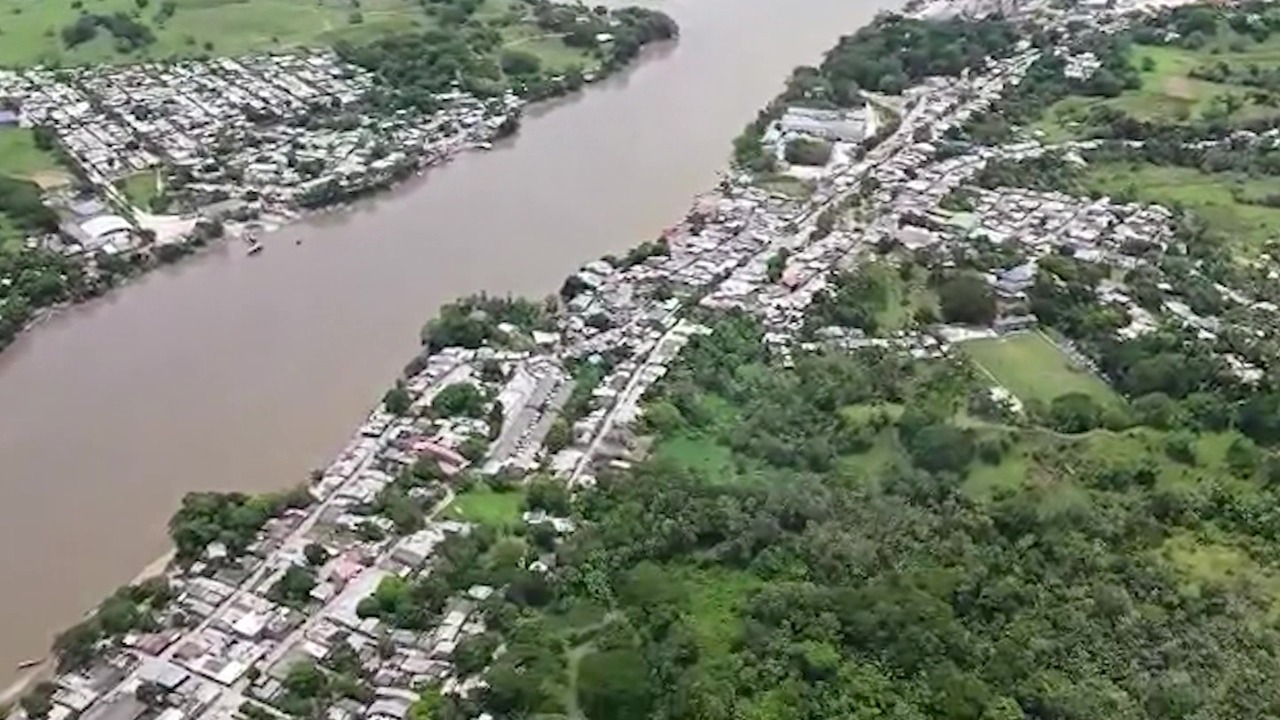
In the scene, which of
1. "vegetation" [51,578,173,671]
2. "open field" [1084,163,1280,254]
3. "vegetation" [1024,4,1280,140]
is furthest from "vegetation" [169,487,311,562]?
"vegetation" [1024,4,1280,140]

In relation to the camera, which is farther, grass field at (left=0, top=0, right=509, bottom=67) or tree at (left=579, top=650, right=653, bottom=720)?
grass field at (left=0, top=0, right=509, bottom=67)

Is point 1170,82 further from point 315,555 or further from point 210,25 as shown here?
point 315,555

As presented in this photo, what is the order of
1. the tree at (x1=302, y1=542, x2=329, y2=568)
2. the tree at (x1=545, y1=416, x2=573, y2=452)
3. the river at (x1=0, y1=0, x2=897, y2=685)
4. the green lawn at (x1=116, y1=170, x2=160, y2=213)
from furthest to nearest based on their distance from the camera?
the green lawn at (x1=116, y1=170, x2=160, y2=213)
the tree at (x1=545, y1=416, x2=573, y2=452)
the river at (x1=0, y1=0, x2=897, y2=685)
the tree at (x1=302, y1=542, x2=329, y2=568)

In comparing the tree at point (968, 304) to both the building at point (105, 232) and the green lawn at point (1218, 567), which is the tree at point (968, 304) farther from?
the building at point (105, 232)

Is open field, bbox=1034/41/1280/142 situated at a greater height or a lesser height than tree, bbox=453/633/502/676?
greater

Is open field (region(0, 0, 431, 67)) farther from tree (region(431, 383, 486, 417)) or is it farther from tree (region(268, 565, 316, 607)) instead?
tree (region(268, 565, 316, 607))

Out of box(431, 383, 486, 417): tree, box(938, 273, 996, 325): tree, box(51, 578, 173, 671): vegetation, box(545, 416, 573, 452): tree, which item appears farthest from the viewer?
box(938, 273, 996, 325): tree

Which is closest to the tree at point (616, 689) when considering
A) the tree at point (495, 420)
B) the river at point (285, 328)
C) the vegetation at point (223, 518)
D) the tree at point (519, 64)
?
the vegetation at point (223, 518)

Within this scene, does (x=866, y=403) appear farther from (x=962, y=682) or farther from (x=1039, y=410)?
(x=962, y=682)
